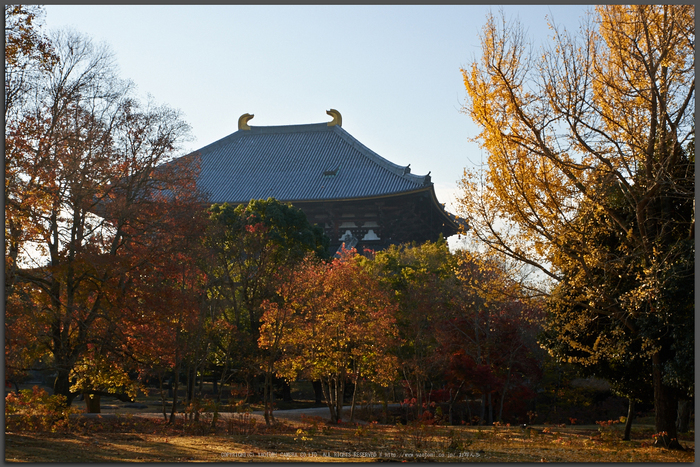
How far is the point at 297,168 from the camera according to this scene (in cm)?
2945

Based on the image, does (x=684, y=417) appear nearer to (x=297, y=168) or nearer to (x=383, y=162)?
(x=383, y=162)

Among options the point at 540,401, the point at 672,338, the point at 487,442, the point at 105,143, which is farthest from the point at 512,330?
the point at 105,143

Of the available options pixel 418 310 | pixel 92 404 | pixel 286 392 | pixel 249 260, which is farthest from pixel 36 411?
pixel 286 392

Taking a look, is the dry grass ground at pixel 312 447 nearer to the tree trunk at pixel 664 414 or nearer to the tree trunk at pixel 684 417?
the tree trunk at pixel 664 414

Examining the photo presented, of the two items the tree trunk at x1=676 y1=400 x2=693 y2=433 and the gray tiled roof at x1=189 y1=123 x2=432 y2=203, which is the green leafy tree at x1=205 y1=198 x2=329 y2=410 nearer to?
the tree trunk at x1=676 y1=400 x2=693 y2=433

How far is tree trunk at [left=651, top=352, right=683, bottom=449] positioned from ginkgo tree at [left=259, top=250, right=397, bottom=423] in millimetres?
5207

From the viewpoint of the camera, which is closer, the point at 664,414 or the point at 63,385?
the point at 664,414

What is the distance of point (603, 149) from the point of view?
25.3ft

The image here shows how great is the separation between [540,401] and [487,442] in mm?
8668

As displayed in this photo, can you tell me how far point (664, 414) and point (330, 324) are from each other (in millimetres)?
6206

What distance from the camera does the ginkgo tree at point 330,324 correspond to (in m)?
12.2

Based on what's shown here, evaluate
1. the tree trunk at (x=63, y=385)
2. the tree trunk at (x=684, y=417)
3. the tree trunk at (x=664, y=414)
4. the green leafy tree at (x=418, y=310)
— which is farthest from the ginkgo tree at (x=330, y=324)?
the tree trunk at (x=684, y=417)

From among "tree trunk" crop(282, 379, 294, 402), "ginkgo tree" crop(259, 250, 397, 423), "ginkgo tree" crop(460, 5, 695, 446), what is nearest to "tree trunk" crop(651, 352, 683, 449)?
"ginkgo tree" crop(460, 5, 695, 446)

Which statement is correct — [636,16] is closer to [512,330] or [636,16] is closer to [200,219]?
[200,219]
